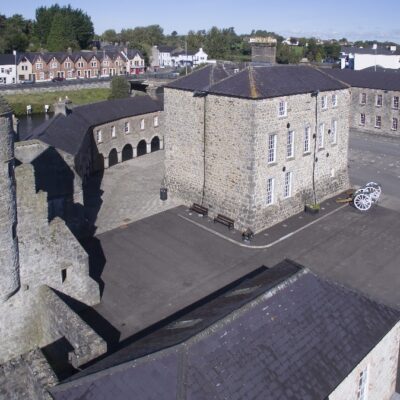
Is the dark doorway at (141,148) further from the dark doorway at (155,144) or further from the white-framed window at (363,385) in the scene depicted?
the white-framed window at (363,385)

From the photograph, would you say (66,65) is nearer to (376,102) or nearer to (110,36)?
(376,102)

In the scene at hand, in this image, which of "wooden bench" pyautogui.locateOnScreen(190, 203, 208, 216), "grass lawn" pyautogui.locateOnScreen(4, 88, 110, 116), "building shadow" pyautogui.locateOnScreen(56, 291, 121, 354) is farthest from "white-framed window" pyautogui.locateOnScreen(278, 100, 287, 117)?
"grass lawn" pyautogui.locateOnScreen(4, 88, 110, 116)

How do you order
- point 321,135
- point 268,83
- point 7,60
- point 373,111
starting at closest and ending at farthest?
point 268,83
point 321,135
point 373,111
point 7,60

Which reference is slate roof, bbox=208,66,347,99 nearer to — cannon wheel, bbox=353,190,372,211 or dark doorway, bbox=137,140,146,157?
cannon wheel, bbox=353,190,372,211

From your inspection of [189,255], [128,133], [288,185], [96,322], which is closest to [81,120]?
[128,133]

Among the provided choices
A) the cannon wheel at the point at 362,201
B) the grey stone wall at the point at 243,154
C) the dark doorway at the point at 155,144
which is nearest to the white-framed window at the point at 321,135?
the grey stone wall at the point at 243,154
